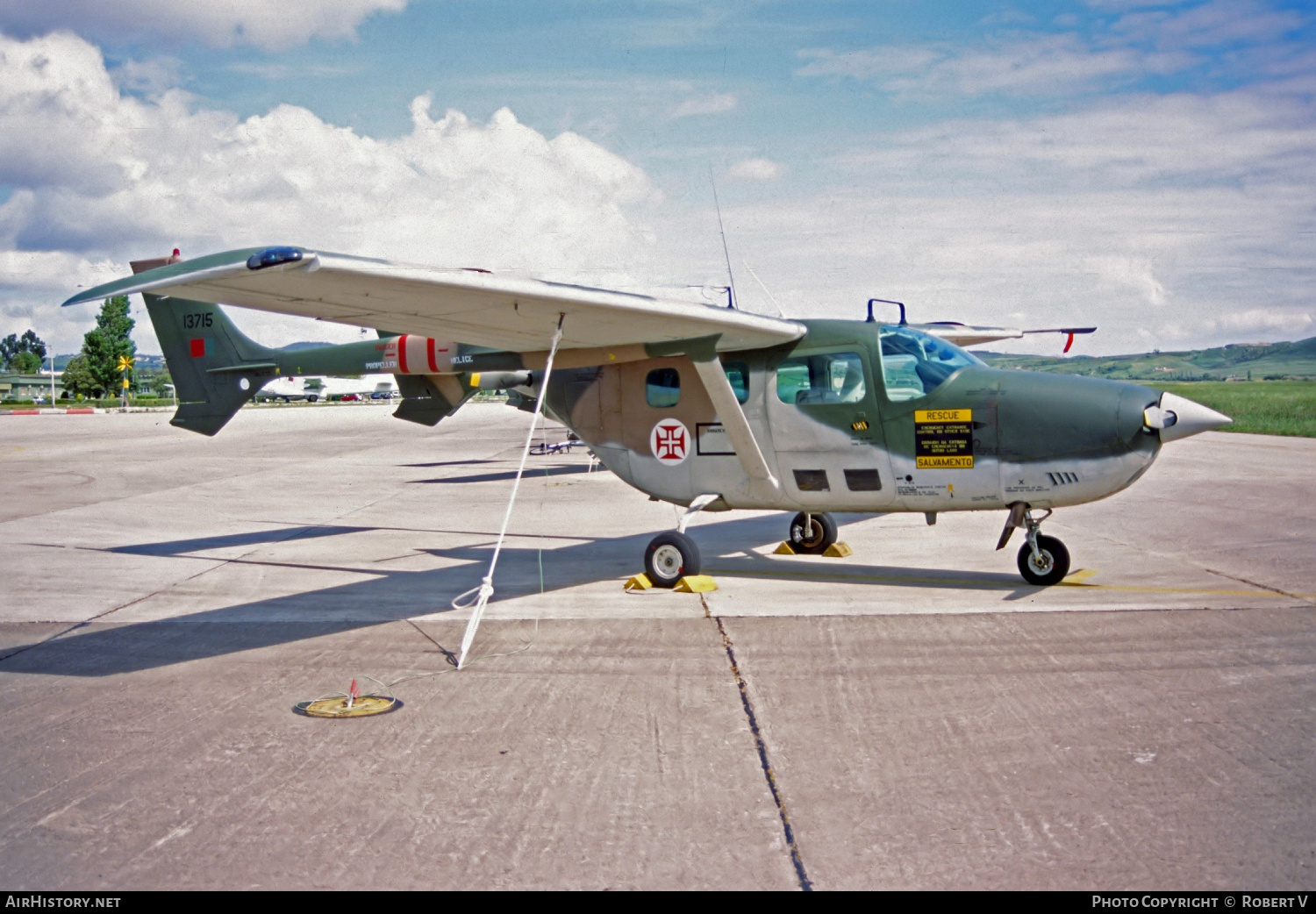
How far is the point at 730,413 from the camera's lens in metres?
9.52

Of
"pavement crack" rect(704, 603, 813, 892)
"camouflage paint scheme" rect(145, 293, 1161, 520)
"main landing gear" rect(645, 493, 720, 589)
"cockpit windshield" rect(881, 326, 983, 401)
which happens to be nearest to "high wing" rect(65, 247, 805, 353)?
"camouflage paint scheme" rect(145, 293, 1161, 520)

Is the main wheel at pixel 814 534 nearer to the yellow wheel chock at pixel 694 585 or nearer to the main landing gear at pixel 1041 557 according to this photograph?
the yellow wheel chock at pixel 694 585

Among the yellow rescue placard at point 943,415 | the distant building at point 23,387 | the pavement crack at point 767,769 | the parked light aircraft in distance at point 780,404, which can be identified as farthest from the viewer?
the distant building at point 23,387

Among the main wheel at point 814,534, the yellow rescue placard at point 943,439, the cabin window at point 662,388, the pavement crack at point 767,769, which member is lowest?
the pavement crack at point 767,769

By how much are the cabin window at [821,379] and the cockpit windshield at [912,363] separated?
0.87 ft

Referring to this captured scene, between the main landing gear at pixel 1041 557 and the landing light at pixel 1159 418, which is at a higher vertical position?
the landing light at pixel 1159 418

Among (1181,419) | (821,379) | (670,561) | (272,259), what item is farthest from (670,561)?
(272,259)

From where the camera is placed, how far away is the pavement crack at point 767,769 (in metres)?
3.74

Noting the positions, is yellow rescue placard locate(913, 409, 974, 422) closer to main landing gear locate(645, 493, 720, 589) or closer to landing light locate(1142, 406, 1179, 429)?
landing light locate(1142, 406, 1179, 429)

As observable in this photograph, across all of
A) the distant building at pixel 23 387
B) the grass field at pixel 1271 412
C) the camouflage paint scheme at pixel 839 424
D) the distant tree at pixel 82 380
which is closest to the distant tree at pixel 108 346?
the distant tree at pixel 82 380

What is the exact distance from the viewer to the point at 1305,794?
14.4ft

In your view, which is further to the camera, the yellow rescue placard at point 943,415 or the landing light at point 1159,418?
the yellow rescue placard at point 943,415

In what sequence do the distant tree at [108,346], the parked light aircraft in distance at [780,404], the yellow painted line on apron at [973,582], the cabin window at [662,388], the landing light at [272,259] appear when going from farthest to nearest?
the distant tree at [108,346] < the cabin window at [662,388] < the yellow painted line on apron at [973,582] < the parked light aircraft in distance at [780,404] < the landing light at [272,259]
